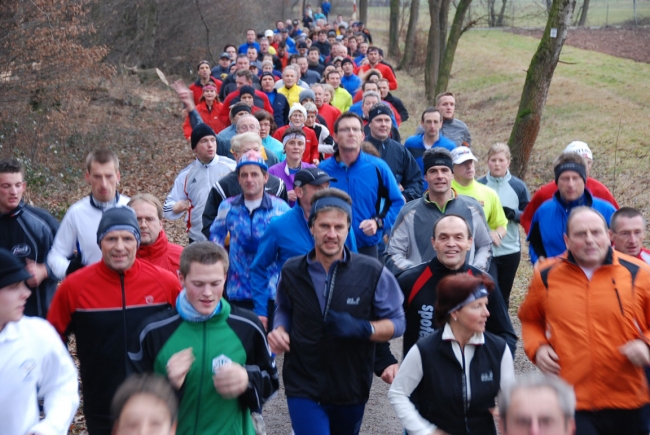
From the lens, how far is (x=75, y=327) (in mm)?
4867

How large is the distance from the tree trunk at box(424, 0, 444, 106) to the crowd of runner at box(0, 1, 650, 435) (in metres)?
20.1

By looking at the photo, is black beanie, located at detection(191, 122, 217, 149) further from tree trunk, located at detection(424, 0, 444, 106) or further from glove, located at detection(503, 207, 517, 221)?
tree trunk, located at detection(424, 0, 444, 106)

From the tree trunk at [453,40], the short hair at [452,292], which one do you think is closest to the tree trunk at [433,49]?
the tree trunk at [453,40]

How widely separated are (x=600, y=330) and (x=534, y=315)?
0.49 meters

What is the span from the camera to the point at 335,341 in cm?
487

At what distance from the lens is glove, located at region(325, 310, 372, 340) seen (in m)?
4.74

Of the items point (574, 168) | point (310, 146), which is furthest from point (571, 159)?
point (310, 146)

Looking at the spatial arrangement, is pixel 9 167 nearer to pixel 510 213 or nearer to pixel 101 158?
pixel 101 158

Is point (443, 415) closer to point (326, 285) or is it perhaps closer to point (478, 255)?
point (326, 285)

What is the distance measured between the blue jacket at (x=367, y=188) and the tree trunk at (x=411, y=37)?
95.6 ft

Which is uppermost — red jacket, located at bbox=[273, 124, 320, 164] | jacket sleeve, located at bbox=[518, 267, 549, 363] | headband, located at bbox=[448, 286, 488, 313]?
headband, located at bbox=[448, 286, 488, 313]

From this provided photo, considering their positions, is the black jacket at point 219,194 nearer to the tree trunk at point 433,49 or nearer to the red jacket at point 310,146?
the red jacket at point 310,146

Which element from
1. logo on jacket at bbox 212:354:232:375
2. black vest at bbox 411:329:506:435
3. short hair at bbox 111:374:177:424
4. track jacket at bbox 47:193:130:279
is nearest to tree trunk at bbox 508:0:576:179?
track jacket at bbox 47:193:130:279

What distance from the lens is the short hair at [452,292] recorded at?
432cm
